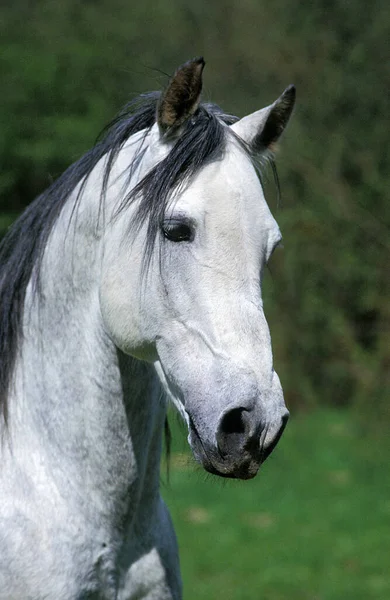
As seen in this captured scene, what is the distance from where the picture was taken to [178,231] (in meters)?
2.19

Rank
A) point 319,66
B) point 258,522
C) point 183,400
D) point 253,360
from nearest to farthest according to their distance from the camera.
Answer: point 253,360, point 183,400, point 258,522, point 319,66

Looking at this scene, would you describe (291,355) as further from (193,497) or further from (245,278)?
(245,278)

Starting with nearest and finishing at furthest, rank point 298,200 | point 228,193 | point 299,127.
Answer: point 228,193
point 299,127
point 298,200

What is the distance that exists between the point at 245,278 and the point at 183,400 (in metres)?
0.35

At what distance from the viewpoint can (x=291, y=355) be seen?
11.3 metres

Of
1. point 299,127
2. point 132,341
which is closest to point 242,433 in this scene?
point 132,341

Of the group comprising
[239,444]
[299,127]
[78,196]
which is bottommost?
[299,127]

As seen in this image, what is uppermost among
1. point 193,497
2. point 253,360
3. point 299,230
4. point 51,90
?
point 253,360

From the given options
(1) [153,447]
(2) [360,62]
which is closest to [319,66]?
(2) [360,62]

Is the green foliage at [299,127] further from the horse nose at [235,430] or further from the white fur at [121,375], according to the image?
the horse nose at [235,430]

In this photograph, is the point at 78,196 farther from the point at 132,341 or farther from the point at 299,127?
the point at 299,127

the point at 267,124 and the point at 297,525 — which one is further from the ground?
the point at 267,124

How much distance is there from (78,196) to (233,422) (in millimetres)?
864

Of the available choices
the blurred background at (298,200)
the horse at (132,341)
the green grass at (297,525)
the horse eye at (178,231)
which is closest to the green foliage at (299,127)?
the blurred background at (298,200)
